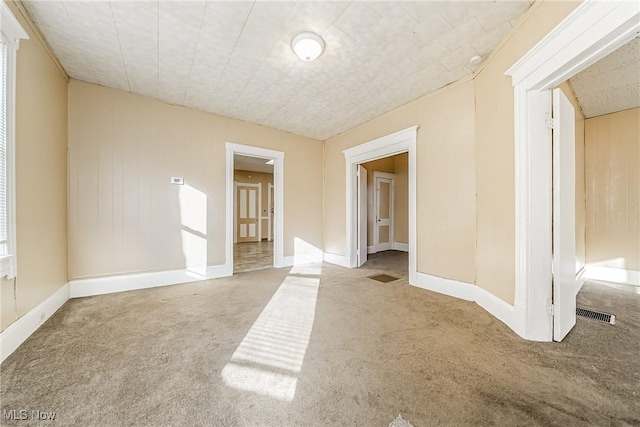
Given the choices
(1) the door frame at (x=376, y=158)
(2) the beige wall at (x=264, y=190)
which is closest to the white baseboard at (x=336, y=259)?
(1) the door frame at (x=376, y=158)

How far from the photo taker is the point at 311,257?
497 centimetres

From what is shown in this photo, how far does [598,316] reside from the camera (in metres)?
2.34

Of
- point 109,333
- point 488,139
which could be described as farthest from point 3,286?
point 488,139

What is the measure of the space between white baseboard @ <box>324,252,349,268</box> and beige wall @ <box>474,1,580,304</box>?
236cm

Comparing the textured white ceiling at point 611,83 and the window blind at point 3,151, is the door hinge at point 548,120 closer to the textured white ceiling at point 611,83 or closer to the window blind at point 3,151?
the textured white ceiling at point 611,83

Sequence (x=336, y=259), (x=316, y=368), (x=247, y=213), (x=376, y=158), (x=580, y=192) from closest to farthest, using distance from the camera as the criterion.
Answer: (x=316, y=368), (x=580, y=192), (x=376, y=158), (x=336, y=259), (x=247, y=213)

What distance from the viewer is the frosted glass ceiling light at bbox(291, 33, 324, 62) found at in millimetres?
2152

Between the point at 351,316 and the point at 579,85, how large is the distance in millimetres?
3811

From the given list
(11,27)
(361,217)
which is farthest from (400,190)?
(11,27)

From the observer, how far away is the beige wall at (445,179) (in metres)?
2.83

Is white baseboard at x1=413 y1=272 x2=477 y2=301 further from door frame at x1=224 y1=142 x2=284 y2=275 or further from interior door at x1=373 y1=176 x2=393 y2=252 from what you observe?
interior door at x1=373 y1=176 x2=393 y2=252

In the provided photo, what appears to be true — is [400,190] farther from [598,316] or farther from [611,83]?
[598,316]

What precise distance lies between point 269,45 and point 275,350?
2.68 metres

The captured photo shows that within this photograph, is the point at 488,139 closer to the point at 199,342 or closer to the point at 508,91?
the point at 508,91
